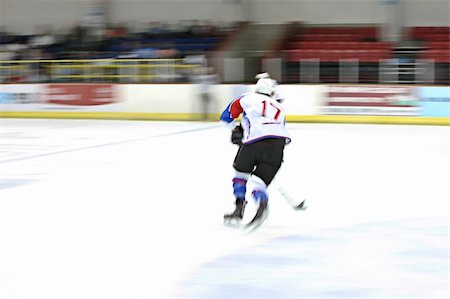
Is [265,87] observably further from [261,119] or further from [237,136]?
[237,136]

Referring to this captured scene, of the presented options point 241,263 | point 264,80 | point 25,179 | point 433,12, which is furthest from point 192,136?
point 433,12

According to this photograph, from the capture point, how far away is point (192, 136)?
1305cm

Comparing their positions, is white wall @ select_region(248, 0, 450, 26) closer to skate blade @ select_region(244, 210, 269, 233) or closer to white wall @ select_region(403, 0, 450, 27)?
white wall @ select_region(403, 0, 450, 27)

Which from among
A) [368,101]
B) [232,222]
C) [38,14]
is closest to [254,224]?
[232,222]

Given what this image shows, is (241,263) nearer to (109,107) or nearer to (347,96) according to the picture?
(347,96)

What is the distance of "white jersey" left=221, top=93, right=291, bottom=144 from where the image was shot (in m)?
5.22

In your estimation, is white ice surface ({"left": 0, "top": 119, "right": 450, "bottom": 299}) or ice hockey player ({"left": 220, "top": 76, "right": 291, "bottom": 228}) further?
ice hockey player ({"left": 220, "top": 76, "right": 291, "bottom": 228})

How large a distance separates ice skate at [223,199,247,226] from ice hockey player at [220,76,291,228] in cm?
2

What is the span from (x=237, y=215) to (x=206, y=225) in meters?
0.36

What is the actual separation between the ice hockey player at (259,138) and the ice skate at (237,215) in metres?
0.02

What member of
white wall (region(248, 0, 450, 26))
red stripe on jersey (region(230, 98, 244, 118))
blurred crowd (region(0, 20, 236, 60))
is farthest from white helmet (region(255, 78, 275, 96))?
white wall (region(248, 0, 450, 26))

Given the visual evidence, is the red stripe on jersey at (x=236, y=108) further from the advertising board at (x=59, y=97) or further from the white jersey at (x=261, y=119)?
the advertising board at (x=59, y=97)

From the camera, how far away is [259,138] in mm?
5207

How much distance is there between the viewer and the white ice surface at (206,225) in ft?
13.2
